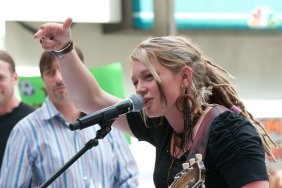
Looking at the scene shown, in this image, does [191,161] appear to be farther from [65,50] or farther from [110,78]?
[110,78]

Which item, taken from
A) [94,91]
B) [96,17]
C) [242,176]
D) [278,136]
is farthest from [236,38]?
[242,176]

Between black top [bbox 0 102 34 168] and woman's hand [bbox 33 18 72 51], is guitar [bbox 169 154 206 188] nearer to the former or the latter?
woman's hand [bbox 33 18 72 51]

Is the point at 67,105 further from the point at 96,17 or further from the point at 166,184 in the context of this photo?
the point at 96,17

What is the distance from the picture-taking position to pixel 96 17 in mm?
5727

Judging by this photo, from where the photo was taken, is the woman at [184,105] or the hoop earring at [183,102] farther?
the hoop earring at [183,102]

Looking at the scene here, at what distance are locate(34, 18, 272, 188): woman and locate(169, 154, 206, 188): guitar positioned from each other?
3.2 inches

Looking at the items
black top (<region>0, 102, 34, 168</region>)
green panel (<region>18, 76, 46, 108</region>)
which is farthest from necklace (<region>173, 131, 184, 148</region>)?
green panel (<region>18, 76, 46, 108</region>)

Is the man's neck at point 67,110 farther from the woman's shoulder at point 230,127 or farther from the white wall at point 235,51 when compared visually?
the white wall at point 235,51

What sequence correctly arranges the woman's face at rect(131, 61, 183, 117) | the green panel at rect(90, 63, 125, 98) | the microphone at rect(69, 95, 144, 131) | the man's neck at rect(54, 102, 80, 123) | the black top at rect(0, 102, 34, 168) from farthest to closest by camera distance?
the green panel at rect(90, 63, 125, 98) < the black top at rect(0, 102, 34, 168) < the man's neck at rect(54, 102, 80, 123) < the woman's face at rect(131, 61, 183, 117) < the microphone at rect(69, 95, 144, 131)

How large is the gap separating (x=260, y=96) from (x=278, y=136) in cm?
68

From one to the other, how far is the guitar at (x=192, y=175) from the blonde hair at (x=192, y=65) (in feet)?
0.83

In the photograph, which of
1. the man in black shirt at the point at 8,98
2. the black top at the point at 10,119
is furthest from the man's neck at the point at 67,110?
the man in black shirt at the point at 8,98

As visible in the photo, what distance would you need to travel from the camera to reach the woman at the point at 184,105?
2209 mm

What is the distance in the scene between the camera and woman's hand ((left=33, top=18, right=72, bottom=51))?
2418 mm
